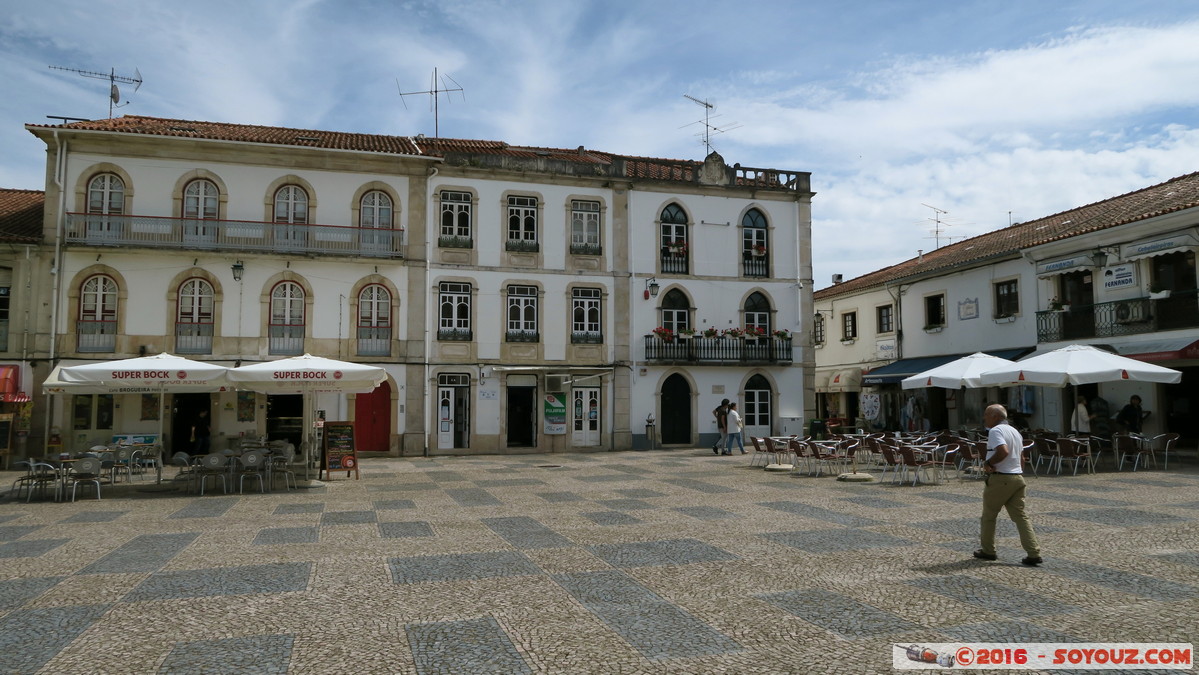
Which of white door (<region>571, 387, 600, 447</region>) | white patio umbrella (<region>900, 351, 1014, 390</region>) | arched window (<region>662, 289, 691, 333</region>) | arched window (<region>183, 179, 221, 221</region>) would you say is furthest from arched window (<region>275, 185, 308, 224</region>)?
white patio umbrella (<region>900, 351, 1014, 390</region>)

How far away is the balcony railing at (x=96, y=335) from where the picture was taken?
67.8 ft

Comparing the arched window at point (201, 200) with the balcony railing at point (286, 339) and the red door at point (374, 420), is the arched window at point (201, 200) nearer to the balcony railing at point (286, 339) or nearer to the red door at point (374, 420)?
the balcony railing at point (286, 339)

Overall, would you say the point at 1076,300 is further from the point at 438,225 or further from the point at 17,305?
the point at 17,305

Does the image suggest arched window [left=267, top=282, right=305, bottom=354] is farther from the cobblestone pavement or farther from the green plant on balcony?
the cobblestone pavement

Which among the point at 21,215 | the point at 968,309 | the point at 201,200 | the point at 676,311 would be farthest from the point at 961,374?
the point at 21,215

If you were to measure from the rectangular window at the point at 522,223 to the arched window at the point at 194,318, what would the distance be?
857 centimetres

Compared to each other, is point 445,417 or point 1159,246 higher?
point 1159,246

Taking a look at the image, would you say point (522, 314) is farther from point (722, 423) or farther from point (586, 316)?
point (722, 423)

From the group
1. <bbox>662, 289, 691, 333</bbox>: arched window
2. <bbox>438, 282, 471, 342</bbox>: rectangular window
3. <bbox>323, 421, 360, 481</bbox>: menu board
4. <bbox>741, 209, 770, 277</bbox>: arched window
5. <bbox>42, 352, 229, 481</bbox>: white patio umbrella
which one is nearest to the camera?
<bbox>42, 352, 229, 481</bbox>: white patio umbrella

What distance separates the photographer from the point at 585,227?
2502 cm

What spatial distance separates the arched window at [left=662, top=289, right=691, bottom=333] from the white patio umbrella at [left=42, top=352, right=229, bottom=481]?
14.3 metres

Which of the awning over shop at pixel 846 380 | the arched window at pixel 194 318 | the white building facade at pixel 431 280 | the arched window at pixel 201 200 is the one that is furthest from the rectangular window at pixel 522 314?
the awning over shop at pixel 846 380

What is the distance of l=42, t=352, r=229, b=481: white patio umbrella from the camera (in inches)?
543

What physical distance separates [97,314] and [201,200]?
4.02 m
